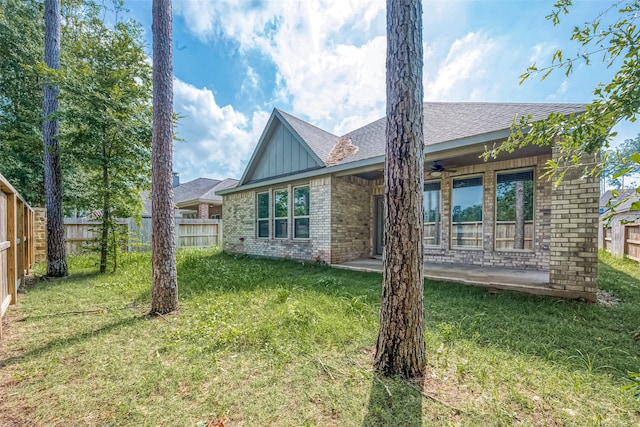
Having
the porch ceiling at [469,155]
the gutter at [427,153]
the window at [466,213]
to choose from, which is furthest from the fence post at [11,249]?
the window at [466,213]

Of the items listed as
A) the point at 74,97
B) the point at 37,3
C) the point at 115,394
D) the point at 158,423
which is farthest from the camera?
the point at 37,3

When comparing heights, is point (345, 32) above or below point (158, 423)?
above

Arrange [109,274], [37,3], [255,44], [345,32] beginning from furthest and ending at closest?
[37,3] < [255,44] < [345,32] < [109,274]

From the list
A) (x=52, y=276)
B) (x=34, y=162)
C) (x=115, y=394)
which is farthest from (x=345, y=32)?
(x=34, y=162)

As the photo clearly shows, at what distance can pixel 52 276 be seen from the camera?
257 inches

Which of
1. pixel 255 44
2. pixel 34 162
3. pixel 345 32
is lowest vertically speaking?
pixel 34 162

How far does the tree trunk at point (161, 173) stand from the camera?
4039mm

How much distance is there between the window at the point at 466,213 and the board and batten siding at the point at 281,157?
412 centimetres

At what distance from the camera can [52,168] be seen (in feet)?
21.4

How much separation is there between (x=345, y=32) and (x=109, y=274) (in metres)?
9.02

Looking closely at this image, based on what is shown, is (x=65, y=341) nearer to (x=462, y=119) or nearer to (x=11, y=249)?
(x=11, y=249)

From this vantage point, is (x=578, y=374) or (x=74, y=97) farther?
(x=74, y=97)

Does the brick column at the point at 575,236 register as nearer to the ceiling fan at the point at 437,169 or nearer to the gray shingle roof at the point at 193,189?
the ceiling fan at the point at 437,169

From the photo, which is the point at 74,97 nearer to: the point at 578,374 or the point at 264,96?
the point at 264,96
